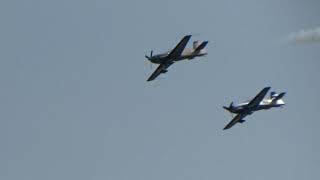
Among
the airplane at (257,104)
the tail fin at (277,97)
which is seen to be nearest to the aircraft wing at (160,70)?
the airplane at (257,104)

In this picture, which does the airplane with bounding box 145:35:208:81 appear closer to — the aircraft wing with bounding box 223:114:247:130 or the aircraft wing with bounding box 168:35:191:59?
the aircraft wing with bounding box 168:35:191:59

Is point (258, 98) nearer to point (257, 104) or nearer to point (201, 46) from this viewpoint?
point (257, 104)

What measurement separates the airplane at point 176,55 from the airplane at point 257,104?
9.39 meters

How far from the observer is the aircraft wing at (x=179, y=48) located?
5428 inches

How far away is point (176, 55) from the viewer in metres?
142

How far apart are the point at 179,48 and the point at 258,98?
550 inches

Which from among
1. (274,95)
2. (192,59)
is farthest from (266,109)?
(192,59)

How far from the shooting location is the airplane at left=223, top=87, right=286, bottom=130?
147 m

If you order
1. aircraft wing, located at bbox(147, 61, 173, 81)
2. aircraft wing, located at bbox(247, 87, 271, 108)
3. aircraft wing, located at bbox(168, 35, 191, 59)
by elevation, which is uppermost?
aircraft wing, located at bbox(168, 35, 191, 59)

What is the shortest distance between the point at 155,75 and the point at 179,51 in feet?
19.4

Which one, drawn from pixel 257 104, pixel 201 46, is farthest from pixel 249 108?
pixel 201 46

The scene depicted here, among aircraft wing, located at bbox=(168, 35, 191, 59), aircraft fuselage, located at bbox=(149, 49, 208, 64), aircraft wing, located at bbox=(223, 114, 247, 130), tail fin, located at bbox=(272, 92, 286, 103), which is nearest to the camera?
aircraft wing, located at bbox=(168, 35, 191, 59)

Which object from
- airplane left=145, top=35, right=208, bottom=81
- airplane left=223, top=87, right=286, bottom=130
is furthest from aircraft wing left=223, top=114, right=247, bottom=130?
airplane left=145, top=35, right=208, bottom=81

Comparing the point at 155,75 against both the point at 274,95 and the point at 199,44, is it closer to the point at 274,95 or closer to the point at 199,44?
the point at 199,44
